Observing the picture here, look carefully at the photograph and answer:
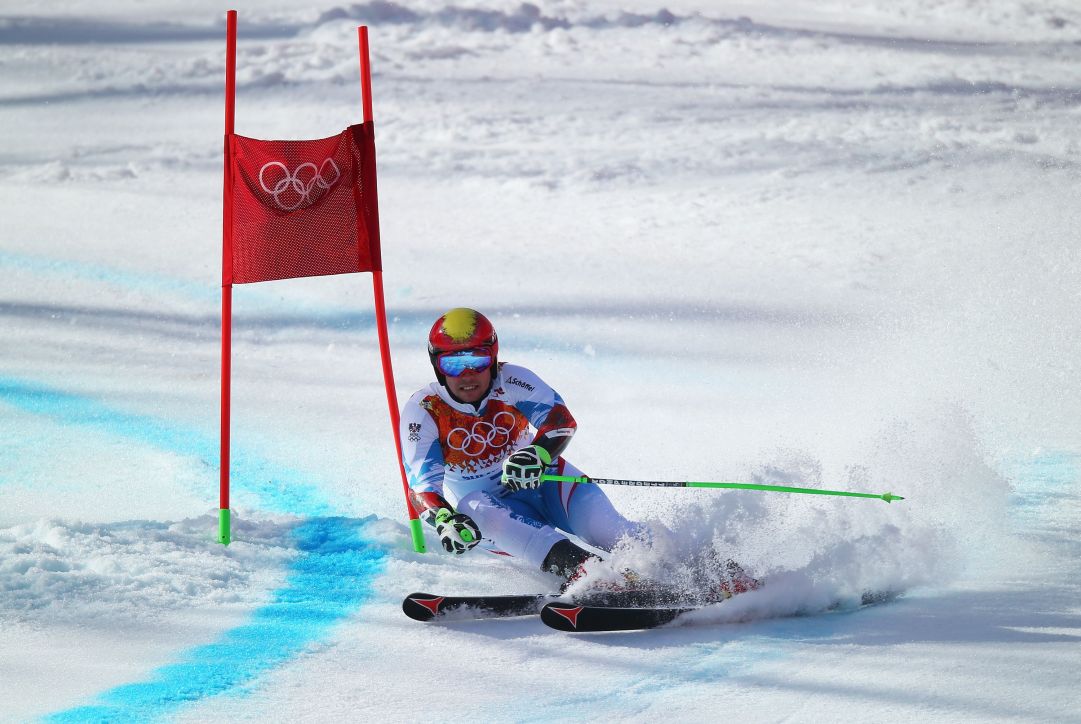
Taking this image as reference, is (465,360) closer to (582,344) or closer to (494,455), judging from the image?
(494,455)

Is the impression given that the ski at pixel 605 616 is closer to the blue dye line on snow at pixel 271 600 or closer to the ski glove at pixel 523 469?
the ski glove at pixel 523 469

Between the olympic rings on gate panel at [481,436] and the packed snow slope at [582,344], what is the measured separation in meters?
0.50

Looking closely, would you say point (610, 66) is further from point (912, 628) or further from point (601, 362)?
point (912, 628)

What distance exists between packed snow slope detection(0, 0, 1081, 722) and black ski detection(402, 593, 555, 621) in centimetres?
7

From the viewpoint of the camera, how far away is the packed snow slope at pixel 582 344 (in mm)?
3883

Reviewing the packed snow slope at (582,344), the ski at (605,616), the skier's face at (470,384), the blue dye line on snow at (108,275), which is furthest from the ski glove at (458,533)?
the blue dye line on snow at (108,275)

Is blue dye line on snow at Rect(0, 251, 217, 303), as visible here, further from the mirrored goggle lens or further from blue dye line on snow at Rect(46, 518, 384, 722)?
the mirrored goggle lens

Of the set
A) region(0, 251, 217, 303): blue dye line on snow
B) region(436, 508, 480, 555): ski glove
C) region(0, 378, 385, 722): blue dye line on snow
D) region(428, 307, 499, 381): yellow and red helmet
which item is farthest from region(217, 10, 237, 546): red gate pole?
region(0, 251, 217, 303): blue dye line on snow

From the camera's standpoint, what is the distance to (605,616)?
13.2 feet

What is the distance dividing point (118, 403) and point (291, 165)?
3532mm

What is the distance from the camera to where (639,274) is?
1046cm

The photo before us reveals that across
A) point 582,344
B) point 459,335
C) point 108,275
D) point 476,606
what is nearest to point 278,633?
point 476,606

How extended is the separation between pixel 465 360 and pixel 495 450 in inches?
17.0

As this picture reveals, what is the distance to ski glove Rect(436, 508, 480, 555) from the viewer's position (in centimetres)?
439
